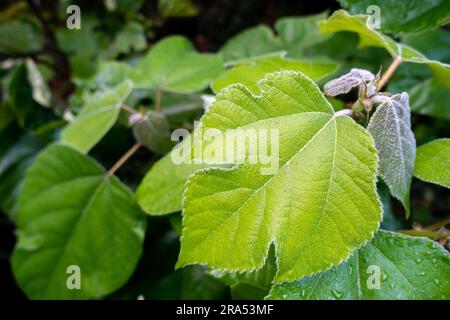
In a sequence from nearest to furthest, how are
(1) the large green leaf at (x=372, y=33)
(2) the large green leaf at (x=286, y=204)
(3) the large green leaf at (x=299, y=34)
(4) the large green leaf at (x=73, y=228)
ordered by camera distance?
(2) the large green leaf at (x=286, y=204) < (1) the large green leaf at (x=372, y=33) < (4) the large green leaf at (x=73, y=228) < (3) the large green leaf at (x=299, y=34)

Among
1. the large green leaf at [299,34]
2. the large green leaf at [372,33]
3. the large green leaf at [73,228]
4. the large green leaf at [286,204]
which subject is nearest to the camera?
the large green leaf at [286,204]

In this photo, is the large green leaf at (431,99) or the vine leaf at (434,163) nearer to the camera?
the vine leaf at (434,163)

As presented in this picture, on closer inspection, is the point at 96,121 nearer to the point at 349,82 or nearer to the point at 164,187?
the point at 164,187

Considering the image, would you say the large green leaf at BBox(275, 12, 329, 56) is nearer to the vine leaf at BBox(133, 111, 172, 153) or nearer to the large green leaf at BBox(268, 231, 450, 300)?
the vine leaf at BBox(133, 111, 172, 153)

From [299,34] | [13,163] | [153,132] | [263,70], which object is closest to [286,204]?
[263,70]

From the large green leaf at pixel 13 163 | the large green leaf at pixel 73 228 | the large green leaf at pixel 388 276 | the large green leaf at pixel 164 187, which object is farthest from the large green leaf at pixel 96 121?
the large green leaf at pixel 388 276

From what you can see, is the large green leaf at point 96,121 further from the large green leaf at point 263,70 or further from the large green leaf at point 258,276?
the large green leaf at point 258,276

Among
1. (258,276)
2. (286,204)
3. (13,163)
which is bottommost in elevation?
(13,163)
